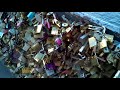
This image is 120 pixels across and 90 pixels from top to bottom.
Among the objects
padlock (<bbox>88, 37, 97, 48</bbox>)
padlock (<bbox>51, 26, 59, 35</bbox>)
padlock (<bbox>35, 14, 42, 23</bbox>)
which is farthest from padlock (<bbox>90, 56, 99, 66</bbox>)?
padlock (<bbox>35, 14, 42, 23</bbox>)

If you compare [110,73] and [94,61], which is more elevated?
[94,61]

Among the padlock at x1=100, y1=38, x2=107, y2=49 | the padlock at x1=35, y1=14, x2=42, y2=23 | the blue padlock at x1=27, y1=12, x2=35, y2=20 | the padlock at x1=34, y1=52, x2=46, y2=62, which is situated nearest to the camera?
the padlock at x1=100, y1=38, x2=107, y2=49

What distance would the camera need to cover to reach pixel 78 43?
8.19ft

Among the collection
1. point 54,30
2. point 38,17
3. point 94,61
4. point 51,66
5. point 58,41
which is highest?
point 38,17

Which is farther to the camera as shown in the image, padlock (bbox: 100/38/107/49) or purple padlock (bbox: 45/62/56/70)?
purple padlock (bbox: 45/62/56/70)

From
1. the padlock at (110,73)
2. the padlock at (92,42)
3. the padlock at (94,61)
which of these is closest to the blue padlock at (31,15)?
the padlock at (92,42)

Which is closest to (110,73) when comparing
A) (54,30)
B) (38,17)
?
(54,30)

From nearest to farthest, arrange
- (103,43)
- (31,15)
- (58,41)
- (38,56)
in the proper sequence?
(103,43) < (58,41) < (38,56) < (31,15)

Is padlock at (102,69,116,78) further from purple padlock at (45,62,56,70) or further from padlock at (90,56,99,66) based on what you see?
purple padlock at (45,62,56,70)

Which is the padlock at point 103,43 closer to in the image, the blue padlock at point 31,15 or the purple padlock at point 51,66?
the purple padlock at point 51,66

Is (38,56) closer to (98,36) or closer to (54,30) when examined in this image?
(54,30)
